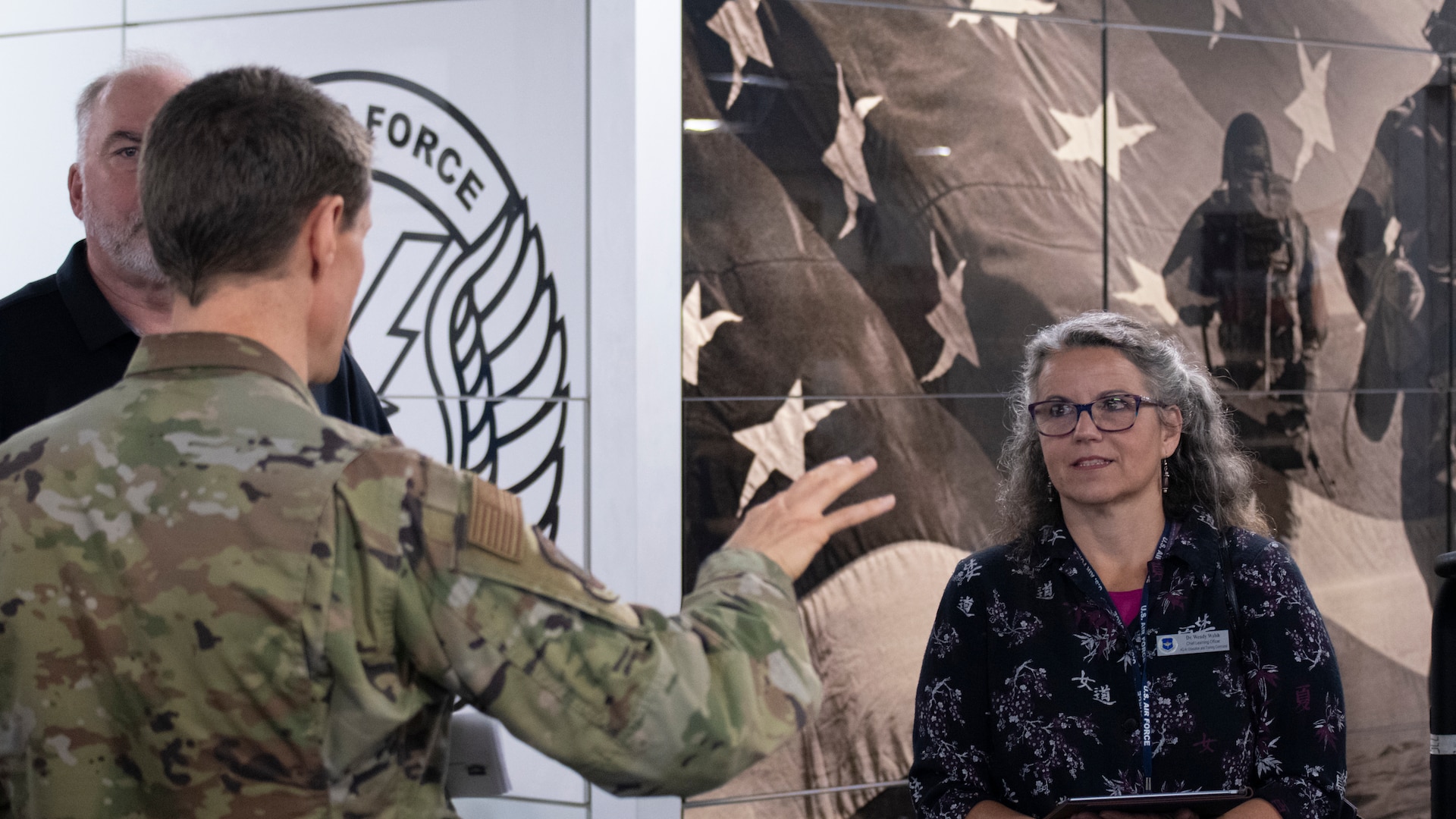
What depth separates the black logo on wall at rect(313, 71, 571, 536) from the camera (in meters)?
3.58

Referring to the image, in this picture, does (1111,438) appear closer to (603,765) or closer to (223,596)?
(603,765)

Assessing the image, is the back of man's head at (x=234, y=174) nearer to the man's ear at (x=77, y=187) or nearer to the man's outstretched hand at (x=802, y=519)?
the man's outstretched hand at (x=802, y=519)

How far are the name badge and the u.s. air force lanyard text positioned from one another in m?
0.03

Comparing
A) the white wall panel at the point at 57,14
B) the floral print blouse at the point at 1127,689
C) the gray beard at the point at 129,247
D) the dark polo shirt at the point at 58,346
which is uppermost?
the white wall panel at the point at 57,14

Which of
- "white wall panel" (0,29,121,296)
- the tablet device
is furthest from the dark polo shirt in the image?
"white wall panel" (0,29,121,296)

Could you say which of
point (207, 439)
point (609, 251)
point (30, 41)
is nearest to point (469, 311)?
point (609, 251)

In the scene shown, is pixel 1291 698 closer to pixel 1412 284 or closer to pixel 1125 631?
pixel 1125 631

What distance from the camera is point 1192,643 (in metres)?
2.21

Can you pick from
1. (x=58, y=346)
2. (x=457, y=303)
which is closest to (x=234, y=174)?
(x=58, y=346)

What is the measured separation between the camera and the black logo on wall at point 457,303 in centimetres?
358

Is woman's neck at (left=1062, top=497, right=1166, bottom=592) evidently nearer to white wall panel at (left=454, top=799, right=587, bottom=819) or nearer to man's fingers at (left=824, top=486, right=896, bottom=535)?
man's fingers at (left=824, top=486, right=896, bottom=535)

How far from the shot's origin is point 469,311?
362 cm

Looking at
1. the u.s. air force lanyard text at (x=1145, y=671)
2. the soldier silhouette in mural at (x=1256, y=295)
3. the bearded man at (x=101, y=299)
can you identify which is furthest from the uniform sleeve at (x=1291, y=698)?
the soldier silhouette in mural at (x=1256, y=295)

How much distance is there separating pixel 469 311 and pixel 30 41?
6.19 feet
